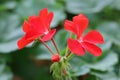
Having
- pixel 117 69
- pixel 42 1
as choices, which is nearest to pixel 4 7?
pixel 42 1

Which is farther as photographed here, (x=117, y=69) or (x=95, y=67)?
(x=117, y=69)

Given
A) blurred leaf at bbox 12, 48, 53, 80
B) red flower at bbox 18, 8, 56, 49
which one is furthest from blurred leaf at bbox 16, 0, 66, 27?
red flower at bbox 18, 8, 56, 49

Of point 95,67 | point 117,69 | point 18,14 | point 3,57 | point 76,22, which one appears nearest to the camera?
point 76,22

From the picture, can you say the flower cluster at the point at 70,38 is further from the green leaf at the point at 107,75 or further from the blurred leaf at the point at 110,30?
the blurred leaf at the point at 110,30

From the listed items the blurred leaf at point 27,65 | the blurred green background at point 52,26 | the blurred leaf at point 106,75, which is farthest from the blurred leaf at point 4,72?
the blurred leaf at point 106,75

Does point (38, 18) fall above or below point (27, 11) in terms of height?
above

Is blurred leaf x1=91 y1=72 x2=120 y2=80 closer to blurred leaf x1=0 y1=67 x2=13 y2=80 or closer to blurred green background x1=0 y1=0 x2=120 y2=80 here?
blurred green background x1=0 y1=0 x2=120 y2=80

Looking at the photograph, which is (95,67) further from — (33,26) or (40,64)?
(40,64)
